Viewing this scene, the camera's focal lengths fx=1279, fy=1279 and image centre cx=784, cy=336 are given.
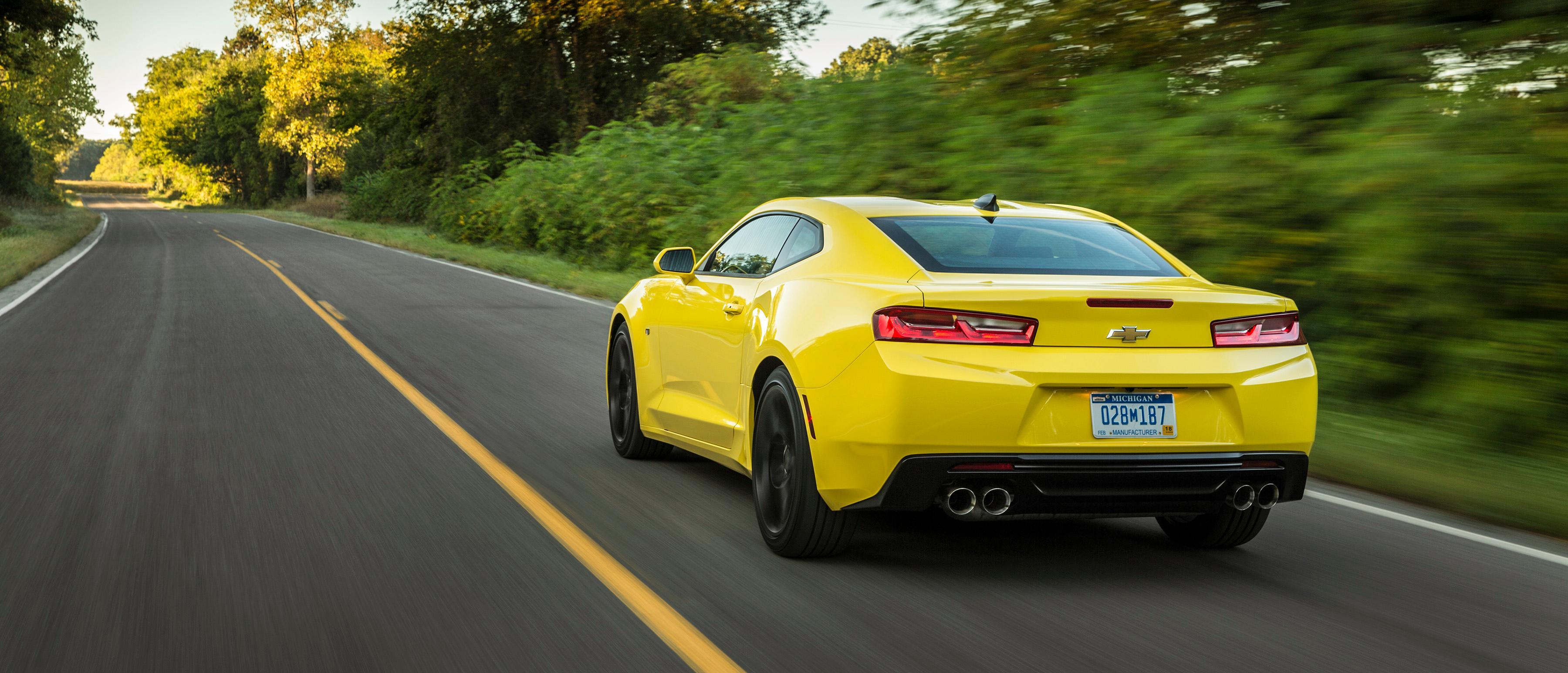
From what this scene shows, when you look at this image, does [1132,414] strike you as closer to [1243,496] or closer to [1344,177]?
[1243,496]

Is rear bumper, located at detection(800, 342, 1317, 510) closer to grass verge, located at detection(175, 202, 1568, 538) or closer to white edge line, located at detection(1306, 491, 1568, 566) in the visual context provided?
white edge line, located at detection(1306, 491, 1568, 566)

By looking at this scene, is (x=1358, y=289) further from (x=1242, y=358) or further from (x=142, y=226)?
(x=142, y=226)

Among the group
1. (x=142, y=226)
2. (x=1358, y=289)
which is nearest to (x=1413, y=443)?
(x=1358, y=289)

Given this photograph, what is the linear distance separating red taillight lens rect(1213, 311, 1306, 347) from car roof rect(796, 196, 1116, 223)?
43.2 inches

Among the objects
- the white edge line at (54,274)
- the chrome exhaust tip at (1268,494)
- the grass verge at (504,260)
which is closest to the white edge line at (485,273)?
the grass verge at (504,260)

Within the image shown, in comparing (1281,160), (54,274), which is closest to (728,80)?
(54,274)

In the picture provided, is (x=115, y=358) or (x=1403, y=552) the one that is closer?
(x=1403, y=552)

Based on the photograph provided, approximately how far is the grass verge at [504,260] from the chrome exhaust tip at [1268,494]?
13.9 metres

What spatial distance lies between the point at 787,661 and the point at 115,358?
9.69 metres

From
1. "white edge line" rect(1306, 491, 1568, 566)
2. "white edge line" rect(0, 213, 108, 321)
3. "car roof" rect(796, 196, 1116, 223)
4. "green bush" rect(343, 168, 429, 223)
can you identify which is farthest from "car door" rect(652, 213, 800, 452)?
"green bush" rect(343, 168, 429, 223)

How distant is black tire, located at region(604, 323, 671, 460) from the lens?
700 centimetres

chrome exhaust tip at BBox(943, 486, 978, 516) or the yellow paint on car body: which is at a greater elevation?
the yellow paint on car body

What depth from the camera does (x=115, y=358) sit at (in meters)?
11.4

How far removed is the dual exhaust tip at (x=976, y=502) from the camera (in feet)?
14.2
